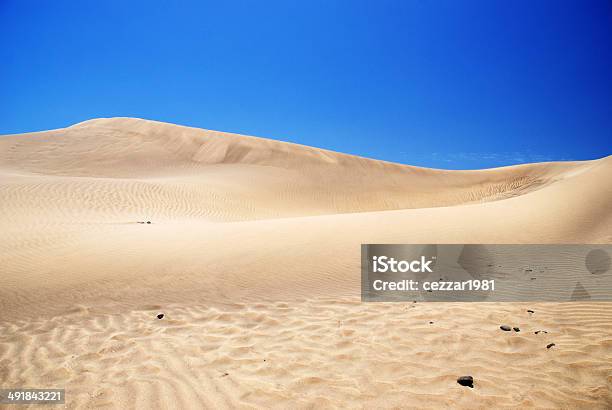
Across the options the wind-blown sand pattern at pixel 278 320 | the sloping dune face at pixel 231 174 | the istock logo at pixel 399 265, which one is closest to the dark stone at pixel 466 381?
the wind-blown sand pattern at pixel 278 320

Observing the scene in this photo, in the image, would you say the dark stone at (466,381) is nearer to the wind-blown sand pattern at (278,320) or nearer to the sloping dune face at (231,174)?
the wind-blown sand pattern at (278,320)

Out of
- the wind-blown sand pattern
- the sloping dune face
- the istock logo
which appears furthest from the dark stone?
the sloping dune face

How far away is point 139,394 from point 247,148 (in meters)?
35.5

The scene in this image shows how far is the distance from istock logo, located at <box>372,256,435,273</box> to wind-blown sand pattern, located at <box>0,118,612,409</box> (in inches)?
25.9

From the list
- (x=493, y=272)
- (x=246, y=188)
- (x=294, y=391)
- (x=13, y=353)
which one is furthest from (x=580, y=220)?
(x=246, y=188)

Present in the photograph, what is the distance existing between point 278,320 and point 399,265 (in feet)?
11.9

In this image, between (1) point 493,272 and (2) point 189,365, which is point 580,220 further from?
(2) point 189,365

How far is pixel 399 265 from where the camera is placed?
820cm

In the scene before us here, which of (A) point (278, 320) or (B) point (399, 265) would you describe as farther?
(B) point (399, 265)

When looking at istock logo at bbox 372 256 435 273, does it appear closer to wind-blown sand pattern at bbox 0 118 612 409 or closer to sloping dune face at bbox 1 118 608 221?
wind-blown sand pattern at bbox 0 118 612 409

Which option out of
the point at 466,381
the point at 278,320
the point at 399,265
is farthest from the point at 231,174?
the point at 466,381

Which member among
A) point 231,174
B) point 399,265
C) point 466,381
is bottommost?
point 466,381

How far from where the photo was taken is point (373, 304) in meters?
6.20

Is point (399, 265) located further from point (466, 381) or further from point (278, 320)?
point (466, 381)
